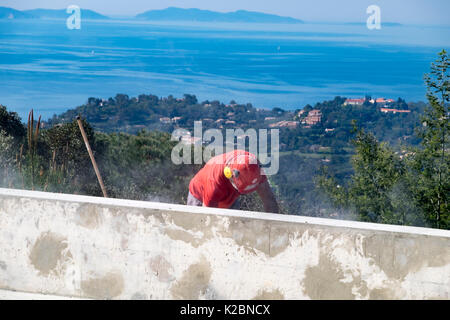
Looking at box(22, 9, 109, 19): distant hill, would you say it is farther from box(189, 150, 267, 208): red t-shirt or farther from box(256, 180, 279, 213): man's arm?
box(256, 180, 279, 213): man's arm

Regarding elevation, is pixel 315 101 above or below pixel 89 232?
above

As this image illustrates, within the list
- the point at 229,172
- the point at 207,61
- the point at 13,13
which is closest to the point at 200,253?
the point at 229,172

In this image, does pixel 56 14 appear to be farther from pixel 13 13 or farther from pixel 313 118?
pixel 313 118

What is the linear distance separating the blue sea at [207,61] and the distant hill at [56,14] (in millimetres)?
124

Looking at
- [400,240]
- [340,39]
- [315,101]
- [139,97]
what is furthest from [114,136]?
[400,240]

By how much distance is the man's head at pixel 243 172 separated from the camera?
3775mm

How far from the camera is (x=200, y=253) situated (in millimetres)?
3145

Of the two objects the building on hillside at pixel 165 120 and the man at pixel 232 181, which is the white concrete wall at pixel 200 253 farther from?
the building on hillside at pixel 165 120

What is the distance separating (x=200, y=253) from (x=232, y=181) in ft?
2.79

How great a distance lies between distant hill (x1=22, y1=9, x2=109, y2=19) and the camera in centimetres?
1016

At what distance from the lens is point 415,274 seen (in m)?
2.92
